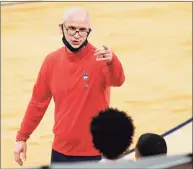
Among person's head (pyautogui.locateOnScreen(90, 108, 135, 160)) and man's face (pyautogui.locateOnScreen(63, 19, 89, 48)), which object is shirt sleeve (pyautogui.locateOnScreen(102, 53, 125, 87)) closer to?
man's face (pyautogui.locateOnScreen(63, 19, 89, 48))

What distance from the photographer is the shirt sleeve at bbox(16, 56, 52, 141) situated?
3.30 m

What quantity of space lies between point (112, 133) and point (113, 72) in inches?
31.5

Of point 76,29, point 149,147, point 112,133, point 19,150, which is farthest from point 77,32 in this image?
point 112,133

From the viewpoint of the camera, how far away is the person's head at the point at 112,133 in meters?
2.31

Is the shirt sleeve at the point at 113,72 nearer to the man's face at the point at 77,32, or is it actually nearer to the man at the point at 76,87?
the man at the point at 76,87

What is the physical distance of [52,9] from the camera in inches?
293

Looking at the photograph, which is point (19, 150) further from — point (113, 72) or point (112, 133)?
point (112, 133)

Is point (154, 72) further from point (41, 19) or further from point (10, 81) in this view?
point (41, 19)

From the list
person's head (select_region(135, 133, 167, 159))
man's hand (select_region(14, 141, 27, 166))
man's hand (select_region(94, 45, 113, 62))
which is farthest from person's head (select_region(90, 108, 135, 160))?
man's hand (select_region(14, 141, 27, 166))

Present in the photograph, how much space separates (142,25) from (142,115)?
1.94 m

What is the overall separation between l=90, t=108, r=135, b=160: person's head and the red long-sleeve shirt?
2.54 feet

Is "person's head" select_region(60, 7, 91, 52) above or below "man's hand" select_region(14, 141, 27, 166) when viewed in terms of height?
above

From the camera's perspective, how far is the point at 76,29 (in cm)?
322

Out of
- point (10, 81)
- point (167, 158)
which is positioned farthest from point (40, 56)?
point (167, 158)
